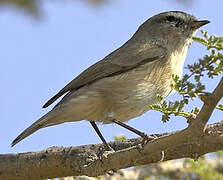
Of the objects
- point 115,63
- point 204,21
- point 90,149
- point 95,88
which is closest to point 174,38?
point 204,21

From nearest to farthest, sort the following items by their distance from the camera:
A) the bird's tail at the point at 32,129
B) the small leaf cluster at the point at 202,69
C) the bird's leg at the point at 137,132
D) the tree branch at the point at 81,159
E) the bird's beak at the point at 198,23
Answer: the small leaf cluster at the point at 202,69, the tree branch at the point at 81,159, the bird's leg at the point at 137,132, the bird's tail at the point at 32,129, the bird's beak at the point at 198,23

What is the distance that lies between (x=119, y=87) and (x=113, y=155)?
46.0 inches

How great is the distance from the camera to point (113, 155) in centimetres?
323

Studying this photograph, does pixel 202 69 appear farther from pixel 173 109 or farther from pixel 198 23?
pixel 198 23

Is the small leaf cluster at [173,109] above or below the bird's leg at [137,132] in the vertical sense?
above

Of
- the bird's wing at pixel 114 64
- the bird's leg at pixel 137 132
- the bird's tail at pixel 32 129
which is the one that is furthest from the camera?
the bird's wing at pixel 114 64

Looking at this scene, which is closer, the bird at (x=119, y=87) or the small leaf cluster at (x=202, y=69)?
the small leaf cluster at (x=202, y=69)

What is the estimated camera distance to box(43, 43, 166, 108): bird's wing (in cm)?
446

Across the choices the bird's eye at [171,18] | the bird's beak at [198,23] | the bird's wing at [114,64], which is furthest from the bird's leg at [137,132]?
the bird's eye at [171,18]

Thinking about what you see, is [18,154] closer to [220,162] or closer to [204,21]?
[220,162]

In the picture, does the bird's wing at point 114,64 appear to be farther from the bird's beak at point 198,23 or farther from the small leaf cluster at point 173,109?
the small leaf cluster at point 173,109

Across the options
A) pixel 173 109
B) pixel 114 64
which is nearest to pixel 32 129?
pixel 114 64

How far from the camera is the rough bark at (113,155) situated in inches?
103

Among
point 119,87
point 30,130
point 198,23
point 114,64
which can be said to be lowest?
point 30,130
